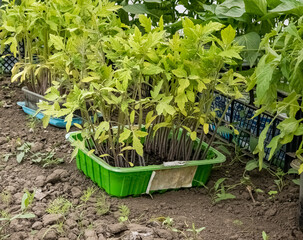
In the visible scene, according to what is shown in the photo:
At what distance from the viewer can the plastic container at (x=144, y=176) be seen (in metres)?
2.11

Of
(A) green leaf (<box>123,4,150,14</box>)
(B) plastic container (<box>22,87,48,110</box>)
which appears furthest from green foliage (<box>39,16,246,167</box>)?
(B) plastic container (<box>22,87,48,110</box>)

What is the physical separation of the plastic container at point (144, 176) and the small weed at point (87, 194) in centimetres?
6

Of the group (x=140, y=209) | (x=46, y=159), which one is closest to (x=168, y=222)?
(x=140, y=209)

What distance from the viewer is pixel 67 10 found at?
2.68 metres

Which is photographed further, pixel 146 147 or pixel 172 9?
pixel 172 9

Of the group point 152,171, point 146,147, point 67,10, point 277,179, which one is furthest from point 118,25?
point 277,179

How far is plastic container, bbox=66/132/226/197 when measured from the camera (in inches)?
83.0

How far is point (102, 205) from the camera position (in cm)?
203

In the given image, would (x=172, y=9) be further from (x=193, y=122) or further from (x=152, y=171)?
(x=152, y=171)

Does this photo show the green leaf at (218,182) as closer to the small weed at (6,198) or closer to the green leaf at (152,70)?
the green leaf at (152,70)

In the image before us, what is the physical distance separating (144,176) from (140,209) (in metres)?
0.15

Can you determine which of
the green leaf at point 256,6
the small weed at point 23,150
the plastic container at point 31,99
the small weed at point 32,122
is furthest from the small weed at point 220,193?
the plastic container at point 31,99

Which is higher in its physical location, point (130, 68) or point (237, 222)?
point (130, 68)

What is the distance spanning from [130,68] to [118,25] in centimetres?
69
